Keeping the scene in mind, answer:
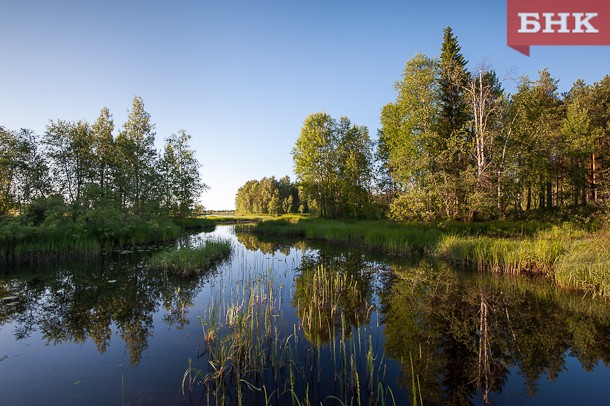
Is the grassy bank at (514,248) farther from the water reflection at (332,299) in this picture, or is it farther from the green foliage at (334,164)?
the green foliage at (334,164)

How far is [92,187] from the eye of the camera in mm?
20734

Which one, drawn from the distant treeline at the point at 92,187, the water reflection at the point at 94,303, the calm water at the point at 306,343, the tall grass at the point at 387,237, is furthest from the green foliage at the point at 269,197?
the calm water at the point at 306,343

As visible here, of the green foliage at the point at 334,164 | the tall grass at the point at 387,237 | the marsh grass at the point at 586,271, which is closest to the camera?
the marsh grass at the point at 586,271

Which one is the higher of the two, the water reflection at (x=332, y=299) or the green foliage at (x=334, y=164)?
the green foliage at (x=334, y=164)

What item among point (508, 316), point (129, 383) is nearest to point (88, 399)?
point (129, 383)

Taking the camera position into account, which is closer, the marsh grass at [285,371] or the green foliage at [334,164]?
the marsh grass at [285,371]

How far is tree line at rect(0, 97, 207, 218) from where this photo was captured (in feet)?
78.4

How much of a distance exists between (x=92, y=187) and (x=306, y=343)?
22113mm

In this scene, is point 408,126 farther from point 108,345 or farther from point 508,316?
point 108,345

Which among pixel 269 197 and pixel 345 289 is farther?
pixel 269 197

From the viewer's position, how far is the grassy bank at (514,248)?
9.87 metres

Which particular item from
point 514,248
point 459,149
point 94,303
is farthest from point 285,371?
point 459,149

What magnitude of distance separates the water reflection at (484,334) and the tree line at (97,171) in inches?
819

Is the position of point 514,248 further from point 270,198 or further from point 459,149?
point 270,198
